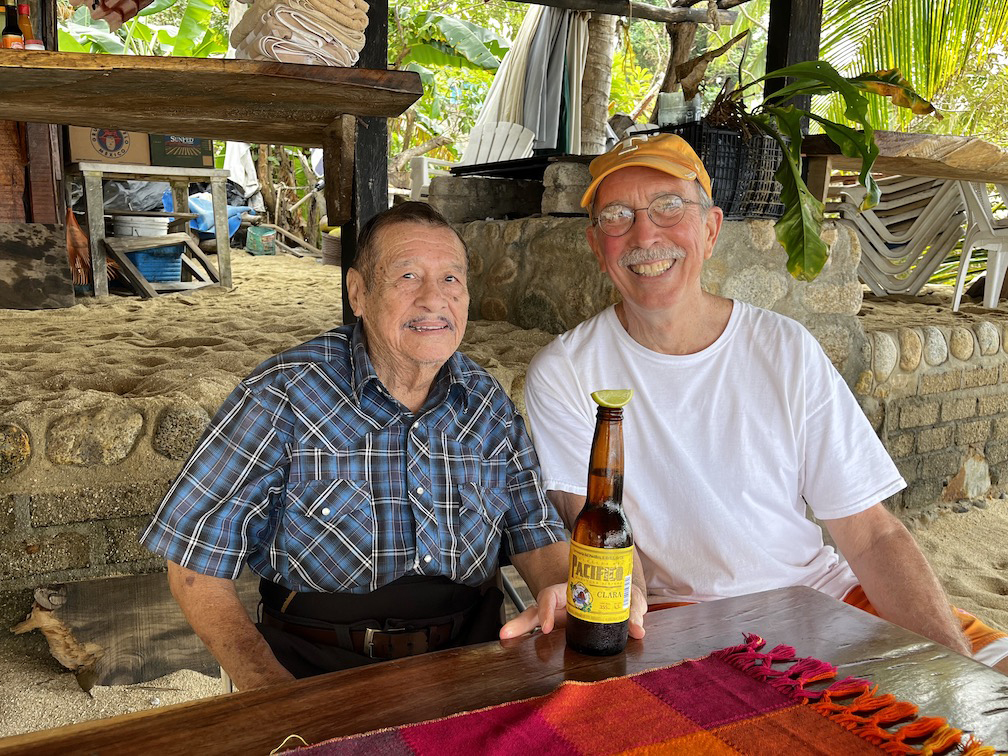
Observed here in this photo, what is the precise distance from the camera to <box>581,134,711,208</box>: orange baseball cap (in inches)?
68.6

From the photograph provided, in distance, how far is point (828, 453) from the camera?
1702mm

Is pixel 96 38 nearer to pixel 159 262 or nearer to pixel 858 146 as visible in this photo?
pixel 159 262

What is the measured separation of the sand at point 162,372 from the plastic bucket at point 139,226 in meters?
1.03

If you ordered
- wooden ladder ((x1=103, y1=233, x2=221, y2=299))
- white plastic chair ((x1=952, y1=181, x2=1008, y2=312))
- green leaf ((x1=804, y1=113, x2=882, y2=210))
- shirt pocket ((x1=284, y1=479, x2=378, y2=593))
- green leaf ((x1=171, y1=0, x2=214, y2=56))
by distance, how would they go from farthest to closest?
green leaf ((x1=171, y1=0, x2=214, y2=56)) < wooden ladder ((x1=103, y1=233, x2=221, y2=299)) < white plastic chair ((x1=952, y1=181, x2=1008, y2=312)) < green leaf ((x1=804, y1=113, x2=882, y2=210)) < shirt pocket ((x1=284, y1=479, x2=378, y2=593))

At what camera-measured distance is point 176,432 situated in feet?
7.78

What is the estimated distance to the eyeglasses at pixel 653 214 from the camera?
1.78 metres

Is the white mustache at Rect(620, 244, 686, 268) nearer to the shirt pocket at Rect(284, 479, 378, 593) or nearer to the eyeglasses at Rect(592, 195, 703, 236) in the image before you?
the eyeglasses at Rect(592, 195, 703, 236)

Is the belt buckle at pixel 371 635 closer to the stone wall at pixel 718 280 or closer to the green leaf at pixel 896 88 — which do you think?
the stone wall at pixel 718 280

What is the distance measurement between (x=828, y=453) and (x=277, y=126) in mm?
2046

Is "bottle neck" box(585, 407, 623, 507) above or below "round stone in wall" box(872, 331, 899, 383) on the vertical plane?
above

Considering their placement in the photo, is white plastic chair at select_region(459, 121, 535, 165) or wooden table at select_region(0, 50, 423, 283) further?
white plastic chair at select_region(459, 121, 535, 165)

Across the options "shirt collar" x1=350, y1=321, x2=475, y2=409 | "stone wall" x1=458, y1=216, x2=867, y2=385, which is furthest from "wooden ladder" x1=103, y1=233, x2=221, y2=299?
"shirt collar" x1=350, y1=321, x2=475, y2=409

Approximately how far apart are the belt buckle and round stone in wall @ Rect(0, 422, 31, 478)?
1335 millimetres

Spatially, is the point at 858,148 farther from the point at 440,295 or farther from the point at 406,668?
the point at 406,668
